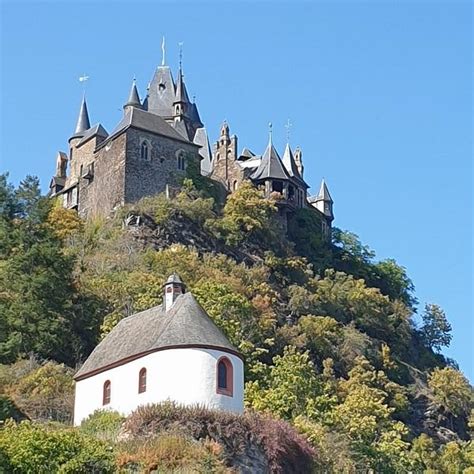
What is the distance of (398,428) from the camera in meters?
57.6

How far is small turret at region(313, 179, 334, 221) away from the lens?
8775 centimetres

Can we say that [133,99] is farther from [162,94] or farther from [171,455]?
[171,455]

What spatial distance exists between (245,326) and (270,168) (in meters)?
22.7

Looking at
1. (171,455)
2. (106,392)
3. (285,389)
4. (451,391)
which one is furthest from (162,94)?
(171,455)

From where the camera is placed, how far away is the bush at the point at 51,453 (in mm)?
35031

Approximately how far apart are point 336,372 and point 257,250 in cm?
1186

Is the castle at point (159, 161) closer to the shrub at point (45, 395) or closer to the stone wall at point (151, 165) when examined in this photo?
the stone wall at point (151, 165)

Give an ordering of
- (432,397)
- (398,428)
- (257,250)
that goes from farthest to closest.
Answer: (257,250), (432,397), (398,428)

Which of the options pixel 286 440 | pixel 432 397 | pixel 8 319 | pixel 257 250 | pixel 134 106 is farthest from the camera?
pixel 134 106

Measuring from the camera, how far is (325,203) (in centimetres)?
8800

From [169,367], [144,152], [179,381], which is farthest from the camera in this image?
[144,152]

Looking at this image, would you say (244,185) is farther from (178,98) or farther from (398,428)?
(398,428)

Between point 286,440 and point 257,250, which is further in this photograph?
point 257,250

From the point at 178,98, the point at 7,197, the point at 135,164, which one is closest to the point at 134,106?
the point at 178,98
